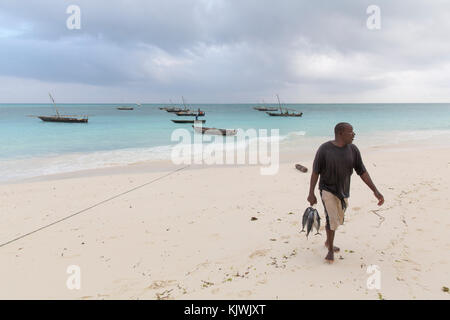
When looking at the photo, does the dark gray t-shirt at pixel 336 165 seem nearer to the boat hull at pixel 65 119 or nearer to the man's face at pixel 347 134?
the man's face at pixel 347 134

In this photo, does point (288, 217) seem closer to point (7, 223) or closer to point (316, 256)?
point (316, 256)

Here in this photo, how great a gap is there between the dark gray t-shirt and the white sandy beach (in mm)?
1111

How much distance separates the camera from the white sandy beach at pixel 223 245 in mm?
3246

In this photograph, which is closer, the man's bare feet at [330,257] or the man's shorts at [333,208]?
the man's shorts at [333,208]

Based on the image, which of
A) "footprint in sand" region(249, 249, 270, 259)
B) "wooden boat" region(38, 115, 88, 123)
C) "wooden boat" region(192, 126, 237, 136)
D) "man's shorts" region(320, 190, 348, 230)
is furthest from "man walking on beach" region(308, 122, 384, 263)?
"wooden boat" region(38, 115, 88, 123)

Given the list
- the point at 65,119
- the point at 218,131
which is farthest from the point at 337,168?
the point at 65,119

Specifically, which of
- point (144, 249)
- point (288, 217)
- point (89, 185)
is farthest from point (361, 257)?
point (89, 185)

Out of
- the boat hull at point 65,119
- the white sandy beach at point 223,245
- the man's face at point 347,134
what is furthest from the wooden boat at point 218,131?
the boat hull at point 65,119

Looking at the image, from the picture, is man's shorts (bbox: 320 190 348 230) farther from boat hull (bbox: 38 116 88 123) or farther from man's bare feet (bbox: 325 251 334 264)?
boat hull (bbox: 38 116 88 123)

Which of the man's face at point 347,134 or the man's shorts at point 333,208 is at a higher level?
the man's face at point 347,134

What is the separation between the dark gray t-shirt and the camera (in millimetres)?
3279

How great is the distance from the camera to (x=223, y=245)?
14.5ft

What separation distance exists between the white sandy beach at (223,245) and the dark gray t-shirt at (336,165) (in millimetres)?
1111

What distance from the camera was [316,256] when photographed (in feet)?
12.6
